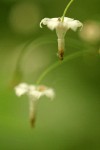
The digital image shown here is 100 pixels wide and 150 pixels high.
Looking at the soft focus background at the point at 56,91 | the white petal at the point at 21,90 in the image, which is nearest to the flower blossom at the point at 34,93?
the white petal at the point at 21,90

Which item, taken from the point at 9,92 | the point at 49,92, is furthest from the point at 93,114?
the point at 49,92

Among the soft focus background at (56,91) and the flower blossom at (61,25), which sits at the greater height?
the soft focus background at (56,91)

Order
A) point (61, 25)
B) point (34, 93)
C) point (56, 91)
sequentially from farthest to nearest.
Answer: point (56, 91)
point (34, 93)
point (61, 25)

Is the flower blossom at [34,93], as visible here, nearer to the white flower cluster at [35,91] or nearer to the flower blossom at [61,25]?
the white flower cluster at [35,91]

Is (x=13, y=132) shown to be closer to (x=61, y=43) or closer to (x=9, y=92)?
(x=9, y=92)

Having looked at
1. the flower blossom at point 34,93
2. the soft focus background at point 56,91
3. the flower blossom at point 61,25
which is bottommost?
the flower blossom at point 34,93

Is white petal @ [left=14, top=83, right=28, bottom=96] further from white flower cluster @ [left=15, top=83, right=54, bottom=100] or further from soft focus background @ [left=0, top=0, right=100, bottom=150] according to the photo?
soft focus background @ [left=0, top=0, right=100, bottom=150]

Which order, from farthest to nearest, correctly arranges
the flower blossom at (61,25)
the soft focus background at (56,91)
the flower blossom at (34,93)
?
the soft focus background at (56,91)
the flower blossom at (34,93)
the flower blossom at (61,25)

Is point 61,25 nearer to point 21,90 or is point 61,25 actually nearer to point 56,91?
point 21,90

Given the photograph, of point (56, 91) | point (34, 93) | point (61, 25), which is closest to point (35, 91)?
point (34, 93)

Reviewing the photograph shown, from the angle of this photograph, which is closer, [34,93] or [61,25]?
[61,25]
